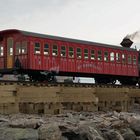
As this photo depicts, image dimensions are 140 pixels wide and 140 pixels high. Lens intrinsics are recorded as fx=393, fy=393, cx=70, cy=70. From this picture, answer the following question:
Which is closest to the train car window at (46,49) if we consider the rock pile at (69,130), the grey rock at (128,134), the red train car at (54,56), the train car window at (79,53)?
the red train car at (54,56)

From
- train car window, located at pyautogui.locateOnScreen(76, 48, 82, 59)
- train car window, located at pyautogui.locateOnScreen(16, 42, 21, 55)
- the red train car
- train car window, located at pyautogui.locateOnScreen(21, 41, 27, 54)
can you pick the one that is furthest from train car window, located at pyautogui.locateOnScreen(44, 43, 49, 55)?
train car window, located at pyautogui.locateOnScreen(76, 48, 82, 59)

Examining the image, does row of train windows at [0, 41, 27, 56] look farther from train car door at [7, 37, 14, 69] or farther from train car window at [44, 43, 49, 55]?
train car window at [44, 43, 49, 55]

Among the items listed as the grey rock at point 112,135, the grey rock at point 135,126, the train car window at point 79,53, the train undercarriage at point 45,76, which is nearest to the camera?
the grey rock at point 112,135

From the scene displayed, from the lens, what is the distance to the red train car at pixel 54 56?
26969 millimetres

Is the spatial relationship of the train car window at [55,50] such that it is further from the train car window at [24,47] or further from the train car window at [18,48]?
the train car window at [18,48]

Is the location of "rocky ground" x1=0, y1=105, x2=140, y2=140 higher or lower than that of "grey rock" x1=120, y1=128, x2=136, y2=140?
higher

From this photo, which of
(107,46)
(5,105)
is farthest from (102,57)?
(5,105)

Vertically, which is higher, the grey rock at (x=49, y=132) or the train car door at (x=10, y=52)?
the train car door at (x=10, y=52)

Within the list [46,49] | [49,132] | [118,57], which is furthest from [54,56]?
[49,132]

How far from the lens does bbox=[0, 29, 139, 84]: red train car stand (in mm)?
26969

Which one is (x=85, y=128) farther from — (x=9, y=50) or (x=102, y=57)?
(x=102, y=57)

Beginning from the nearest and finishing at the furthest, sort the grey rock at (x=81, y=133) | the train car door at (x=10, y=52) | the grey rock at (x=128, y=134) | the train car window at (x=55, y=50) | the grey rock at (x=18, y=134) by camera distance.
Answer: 1. the grey rock at (x=18, y=134)
2. the grey rock at (x=81, y=133)
3. the grey rock at (x=128, y=134)
4. the train car window at (x=55, y=50)
5. the train car door at (x=10, y=52)

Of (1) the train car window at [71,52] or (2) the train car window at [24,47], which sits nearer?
(2) the train car window at [24,47]

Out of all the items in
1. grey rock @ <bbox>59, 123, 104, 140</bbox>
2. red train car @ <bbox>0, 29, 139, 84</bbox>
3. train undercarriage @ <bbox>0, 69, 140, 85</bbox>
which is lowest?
grey rock @ <bbox>59, 123, 104, 140</bbox>
